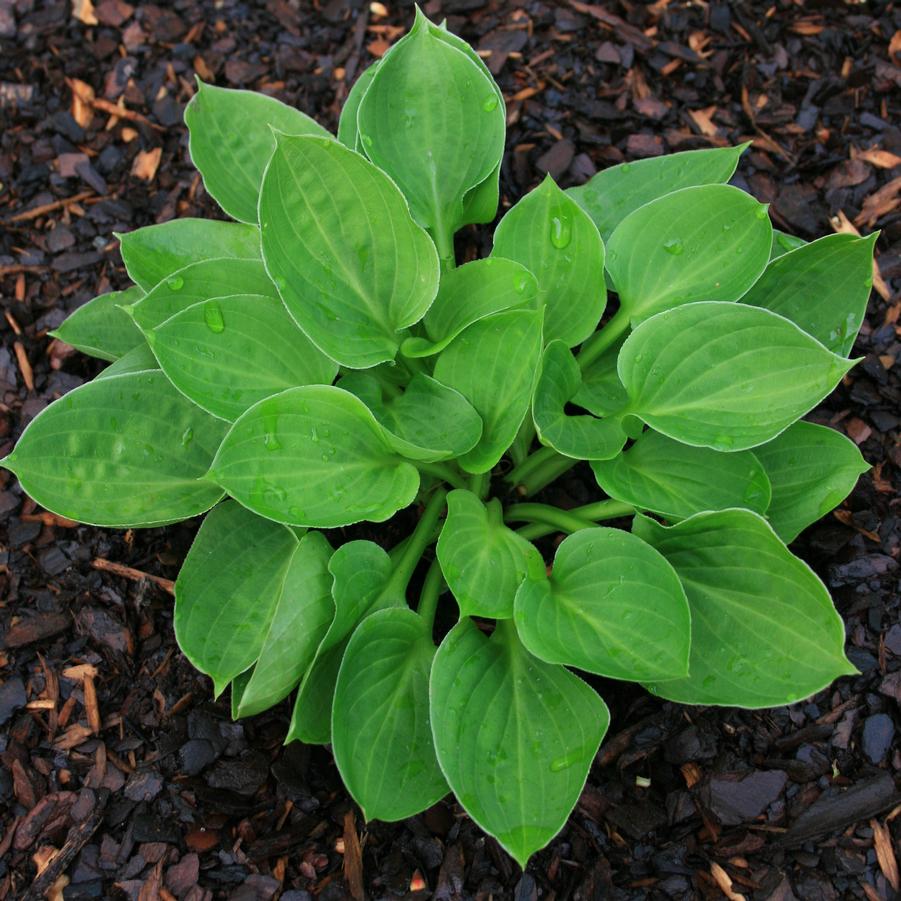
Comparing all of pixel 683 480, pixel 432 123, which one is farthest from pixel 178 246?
pixel 683 480

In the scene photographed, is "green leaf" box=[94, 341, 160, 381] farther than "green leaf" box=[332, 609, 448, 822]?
Yes

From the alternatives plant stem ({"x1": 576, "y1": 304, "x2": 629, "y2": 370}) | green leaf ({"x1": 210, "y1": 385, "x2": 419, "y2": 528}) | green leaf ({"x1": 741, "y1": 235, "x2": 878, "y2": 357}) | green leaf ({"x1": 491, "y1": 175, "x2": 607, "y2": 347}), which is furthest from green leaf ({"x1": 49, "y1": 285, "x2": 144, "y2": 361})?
green leaf ({"x1": 741, "y1": 235, "x2": 878, "y2": 357})

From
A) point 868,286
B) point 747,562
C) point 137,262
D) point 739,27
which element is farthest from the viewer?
point 739,27

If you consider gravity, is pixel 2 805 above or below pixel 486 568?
below

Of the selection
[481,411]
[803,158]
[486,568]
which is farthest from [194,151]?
[803,158]

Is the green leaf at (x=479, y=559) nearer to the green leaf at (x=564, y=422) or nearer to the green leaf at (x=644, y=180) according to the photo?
the green leaf at (x=564, y=422)

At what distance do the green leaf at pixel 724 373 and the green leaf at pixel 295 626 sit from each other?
75cm

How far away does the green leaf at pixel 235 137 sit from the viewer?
90.4 inches

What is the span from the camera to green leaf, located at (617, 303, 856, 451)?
179 centimetres

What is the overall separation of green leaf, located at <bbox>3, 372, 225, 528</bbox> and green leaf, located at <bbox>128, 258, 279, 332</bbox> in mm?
138

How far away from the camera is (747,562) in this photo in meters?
1.80

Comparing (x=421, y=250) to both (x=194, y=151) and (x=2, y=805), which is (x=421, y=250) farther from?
(x=2, y=805)

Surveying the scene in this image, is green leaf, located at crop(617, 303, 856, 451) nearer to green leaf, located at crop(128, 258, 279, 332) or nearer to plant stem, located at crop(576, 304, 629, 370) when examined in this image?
plant stem, located at crop(576, 304, 629, 370)

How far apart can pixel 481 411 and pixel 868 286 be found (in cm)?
94
